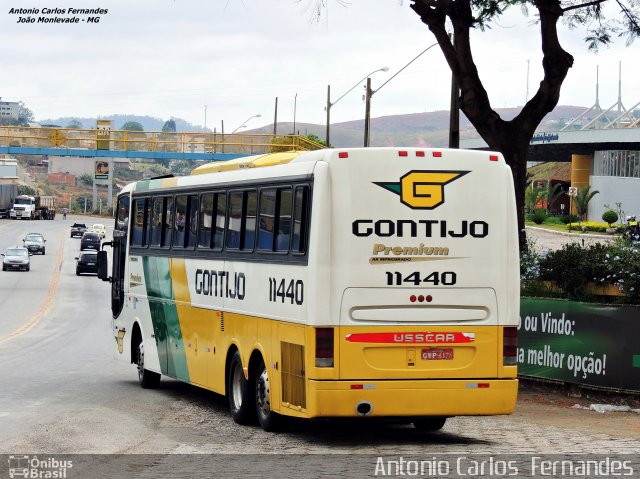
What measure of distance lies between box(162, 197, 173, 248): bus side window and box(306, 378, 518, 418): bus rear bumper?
6.21 m

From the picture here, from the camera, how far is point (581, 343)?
18.0m

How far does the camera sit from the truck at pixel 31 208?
139 meters

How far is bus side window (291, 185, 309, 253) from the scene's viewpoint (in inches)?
510

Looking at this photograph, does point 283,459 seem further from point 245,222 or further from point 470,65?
point 470,65

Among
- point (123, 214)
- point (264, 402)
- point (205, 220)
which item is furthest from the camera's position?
point (123, 214)

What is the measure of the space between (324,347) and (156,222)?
7097 millimetres

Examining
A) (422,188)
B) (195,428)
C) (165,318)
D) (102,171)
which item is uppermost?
(102,171)

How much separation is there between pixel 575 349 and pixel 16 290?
48.8 meters

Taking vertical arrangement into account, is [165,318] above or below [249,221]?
below

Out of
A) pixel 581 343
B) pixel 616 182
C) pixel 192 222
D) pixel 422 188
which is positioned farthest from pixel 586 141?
pixel 422 188

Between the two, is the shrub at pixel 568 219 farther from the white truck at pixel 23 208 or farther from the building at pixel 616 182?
the white truck at pixel 23 208

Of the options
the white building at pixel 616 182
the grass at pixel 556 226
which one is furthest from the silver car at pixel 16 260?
the white building at pixel 616 182

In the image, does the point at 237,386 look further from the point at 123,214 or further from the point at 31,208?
the point at 31,208

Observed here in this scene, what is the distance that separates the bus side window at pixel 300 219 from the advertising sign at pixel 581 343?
20.7ft
